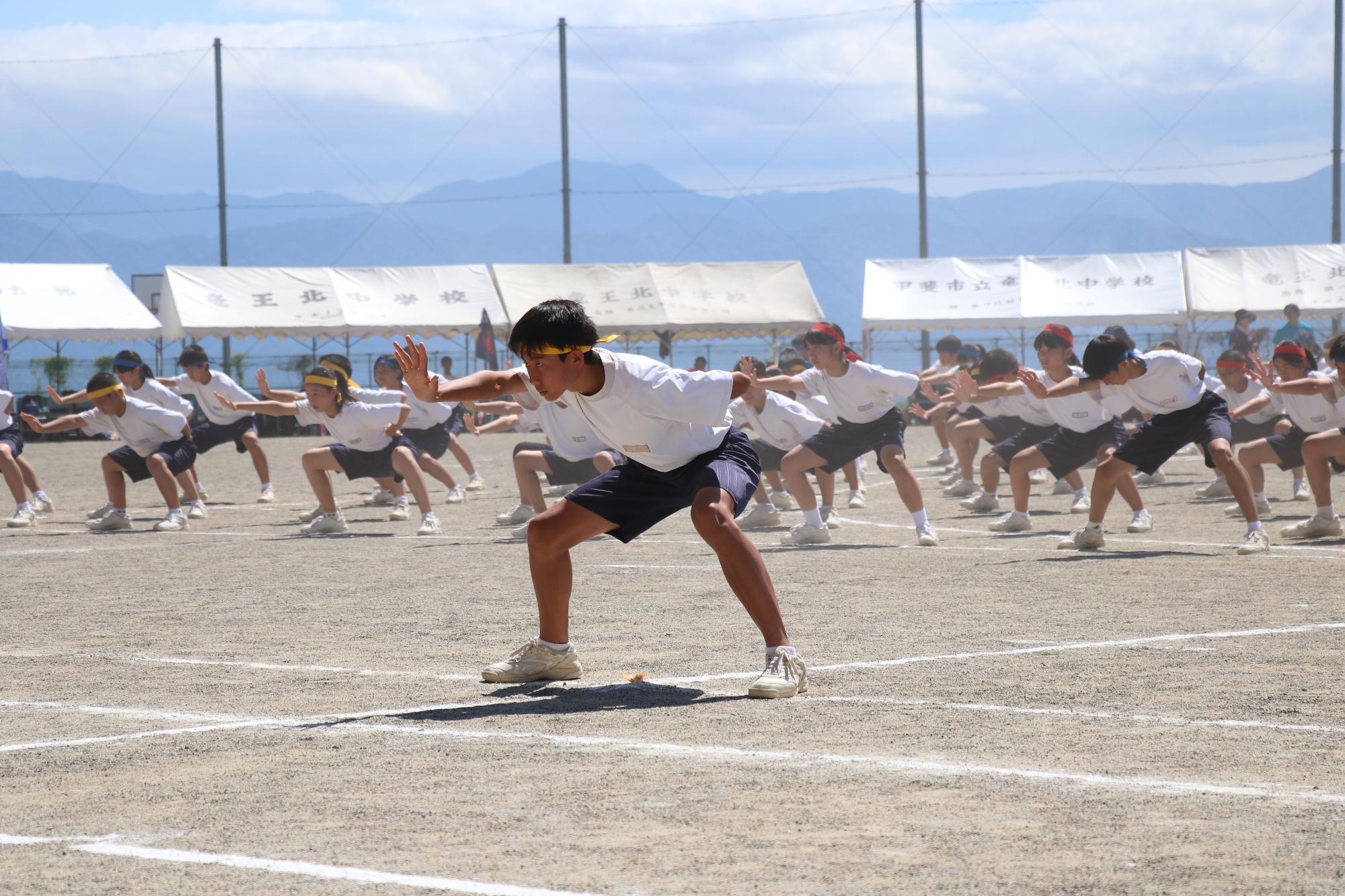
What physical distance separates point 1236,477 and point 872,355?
108 feet

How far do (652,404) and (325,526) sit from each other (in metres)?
9.27

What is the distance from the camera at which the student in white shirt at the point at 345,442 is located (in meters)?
15.2

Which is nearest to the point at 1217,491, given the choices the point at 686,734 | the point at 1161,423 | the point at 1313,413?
the point at 1313,413

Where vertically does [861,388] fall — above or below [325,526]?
above

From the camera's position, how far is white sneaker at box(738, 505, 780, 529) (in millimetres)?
15227

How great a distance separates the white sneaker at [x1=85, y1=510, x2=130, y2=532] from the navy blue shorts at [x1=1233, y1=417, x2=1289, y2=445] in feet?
36.0

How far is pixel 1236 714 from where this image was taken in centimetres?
589

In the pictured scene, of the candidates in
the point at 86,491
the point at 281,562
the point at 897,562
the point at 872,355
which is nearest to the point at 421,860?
the point at 897,562

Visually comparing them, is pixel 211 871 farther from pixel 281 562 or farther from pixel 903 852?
pixel 281 562

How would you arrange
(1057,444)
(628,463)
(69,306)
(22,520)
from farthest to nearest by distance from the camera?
(69,306), (22,520), (1057,444), (628,463)

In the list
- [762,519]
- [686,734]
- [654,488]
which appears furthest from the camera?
[762,519]

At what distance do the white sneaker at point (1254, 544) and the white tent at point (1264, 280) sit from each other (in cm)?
2709

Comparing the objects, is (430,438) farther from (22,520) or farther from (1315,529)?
(1315,529)

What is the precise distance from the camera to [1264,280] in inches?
1507
